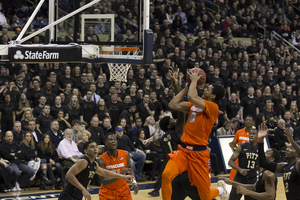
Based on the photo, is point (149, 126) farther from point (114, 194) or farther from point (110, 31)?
point (114, 194)

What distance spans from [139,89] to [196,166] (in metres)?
7.68

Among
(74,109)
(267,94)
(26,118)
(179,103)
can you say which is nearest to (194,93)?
(179,103)

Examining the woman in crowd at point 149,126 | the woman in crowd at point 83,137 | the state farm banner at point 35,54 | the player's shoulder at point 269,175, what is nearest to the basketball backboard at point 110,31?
the state farm banner at point 35,54

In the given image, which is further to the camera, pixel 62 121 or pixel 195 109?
pixel 62 121

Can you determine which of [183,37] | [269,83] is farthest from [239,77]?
[183,37]

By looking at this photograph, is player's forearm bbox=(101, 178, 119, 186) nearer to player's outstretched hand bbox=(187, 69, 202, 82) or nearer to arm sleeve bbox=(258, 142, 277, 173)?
player's outstretched hand bbox=(187, 69, 202, 82)

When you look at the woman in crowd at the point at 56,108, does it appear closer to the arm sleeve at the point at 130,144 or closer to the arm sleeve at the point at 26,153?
the arm sleeve at the point at 26,153

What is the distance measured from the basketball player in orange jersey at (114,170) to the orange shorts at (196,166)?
1063mm

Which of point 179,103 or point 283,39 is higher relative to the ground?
point 283,39

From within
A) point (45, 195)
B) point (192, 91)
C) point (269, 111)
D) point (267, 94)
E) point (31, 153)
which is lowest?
point (45, 195)

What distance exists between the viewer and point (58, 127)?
10.7 m

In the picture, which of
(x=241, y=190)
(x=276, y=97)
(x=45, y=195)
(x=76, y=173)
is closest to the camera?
(x=241, y=190)

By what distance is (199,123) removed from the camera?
5.55m

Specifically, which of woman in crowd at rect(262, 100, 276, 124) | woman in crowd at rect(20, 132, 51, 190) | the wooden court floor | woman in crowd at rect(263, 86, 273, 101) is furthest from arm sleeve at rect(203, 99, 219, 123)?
woman in crowd at rect(263, 86, 273, 101)
